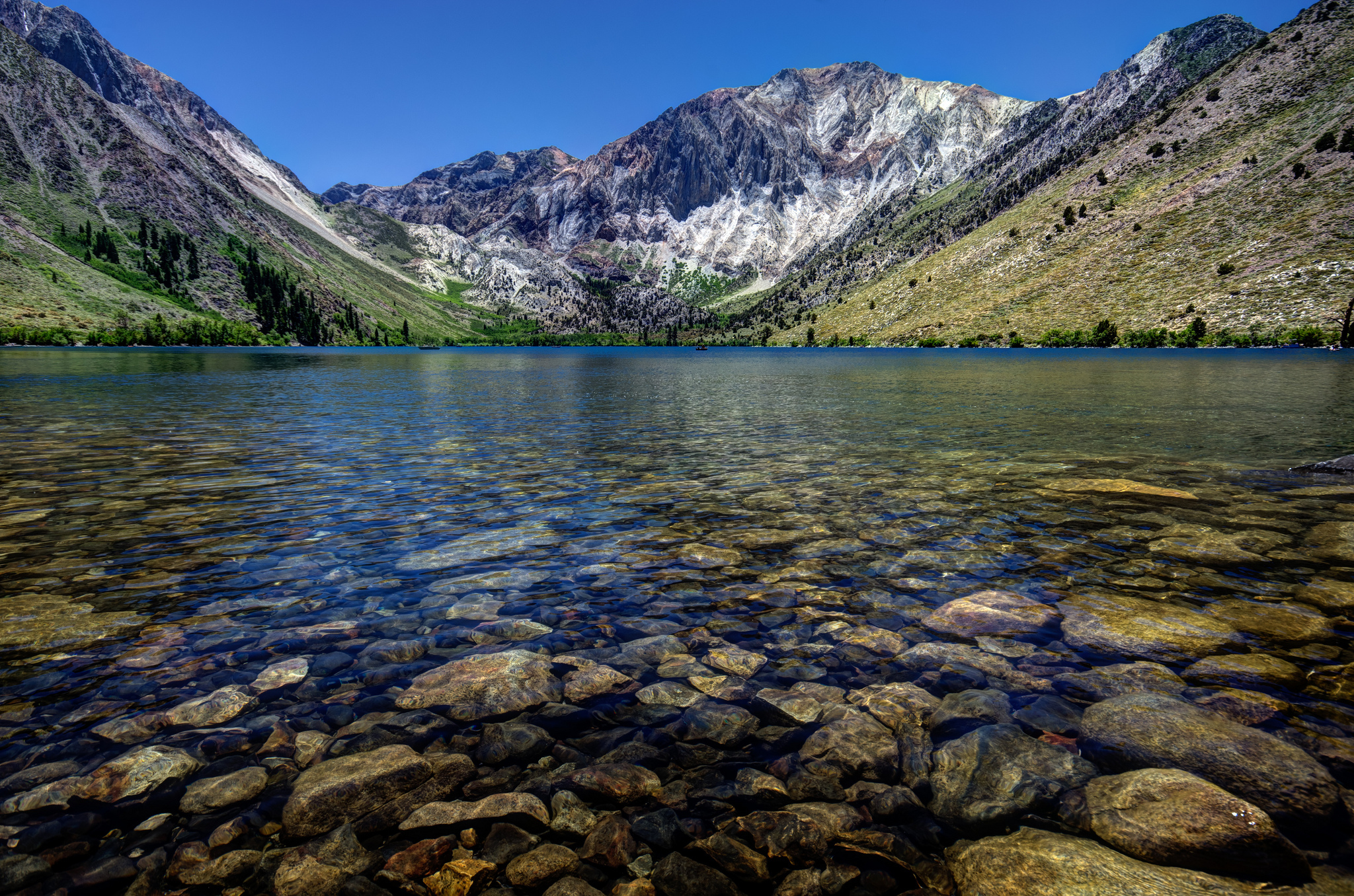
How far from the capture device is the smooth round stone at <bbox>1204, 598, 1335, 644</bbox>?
8770mm

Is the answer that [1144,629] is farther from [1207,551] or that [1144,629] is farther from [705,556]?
[705,556]

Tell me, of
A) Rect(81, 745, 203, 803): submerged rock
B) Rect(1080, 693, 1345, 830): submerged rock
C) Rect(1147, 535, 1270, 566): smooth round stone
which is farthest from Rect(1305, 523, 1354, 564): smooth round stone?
Rect(81, 745, 203, 803): submerged rock

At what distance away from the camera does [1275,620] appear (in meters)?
9.28

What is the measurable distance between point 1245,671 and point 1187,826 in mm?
4131

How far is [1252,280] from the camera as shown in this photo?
490 ft

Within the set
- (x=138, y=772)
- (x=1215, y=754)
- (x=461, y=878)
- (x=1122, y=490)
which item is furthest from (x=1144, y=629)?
(x=138, y=772)

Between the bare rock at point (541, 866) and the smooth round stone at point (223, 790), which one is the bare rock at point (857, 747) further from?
the smooth round stone at point (223, 790)

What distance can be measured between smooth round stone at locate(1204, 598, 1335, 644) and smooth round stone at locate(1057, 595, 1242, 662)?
0.86 feet

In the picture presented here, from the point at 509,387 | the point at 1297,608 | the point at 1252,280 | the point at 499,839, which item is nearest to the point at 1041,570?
the point at 1297,608

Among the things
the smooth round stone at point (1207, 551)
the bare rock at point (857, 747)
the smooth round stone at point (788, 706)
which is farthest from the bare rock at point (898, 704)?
the smooth round stone at point (1207, 551)

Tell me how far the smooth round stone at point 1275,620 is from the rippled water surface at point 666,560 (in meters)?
0.06

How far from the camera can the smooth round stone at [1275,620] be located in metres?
8.77

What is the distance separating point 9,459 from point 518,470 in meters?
19.8

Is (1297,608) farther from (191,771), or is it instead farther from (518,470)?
(518,470)
